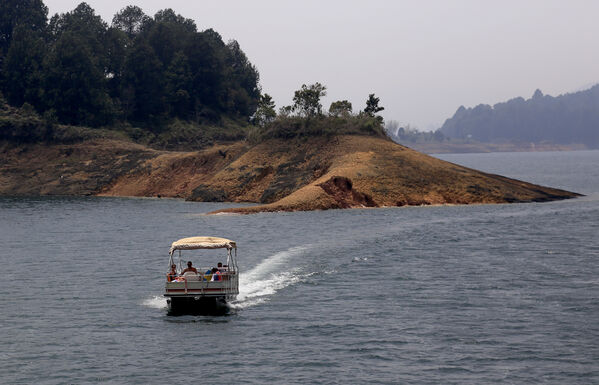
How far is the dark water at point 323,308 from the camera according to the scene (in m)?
28.2

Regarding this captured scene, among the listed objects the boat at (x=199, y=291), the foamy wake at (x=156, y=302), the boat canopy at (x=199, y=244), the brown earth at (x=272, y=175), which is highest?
the brown earth at (x=272, y=175)

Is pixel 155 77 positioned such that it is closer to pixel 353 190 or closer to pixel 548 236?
pixel 353 190

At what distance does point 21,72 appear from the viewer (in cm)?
15412

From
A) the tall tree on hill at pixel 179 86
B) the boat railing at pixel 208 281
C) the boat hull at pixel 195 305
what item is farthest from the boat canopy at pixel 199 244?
the tall tree on hill at pixel 179 86

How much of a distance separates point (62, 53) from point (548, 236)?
114m

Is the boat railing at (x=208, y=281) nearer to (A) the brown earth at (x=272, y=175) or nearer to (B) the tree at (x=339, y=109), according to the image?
(A) the brown earth at (x=272, y=175)

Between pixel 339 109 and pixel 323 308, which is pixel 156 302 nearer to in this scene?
pixel 323 308

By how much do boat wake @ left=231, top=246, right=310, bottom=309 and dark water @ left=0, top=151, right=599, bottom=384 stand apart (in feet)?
0.64

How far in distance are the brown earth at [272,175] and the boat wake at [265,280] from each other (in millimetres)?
33662

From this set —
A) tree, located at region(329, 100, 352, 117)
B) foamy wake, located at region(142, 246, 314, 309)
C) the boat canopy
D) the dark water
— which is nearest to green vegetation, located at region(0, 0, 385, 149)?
tree, located at region(329, 100, 352, 117)

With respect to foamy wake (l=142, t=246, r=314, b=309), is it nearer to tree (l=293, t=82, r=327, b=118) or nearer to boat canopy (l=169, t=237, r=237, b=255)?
boat canopy (l=169, t=237, r=237, b=255)

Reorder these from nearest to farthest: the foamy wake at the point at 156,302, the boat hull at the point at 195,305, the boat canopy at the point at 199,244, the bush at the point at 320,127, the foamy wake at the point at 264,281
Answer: the boat hull at the point at 195,305, the foamy wake at the point at 156,302, the boat canopy at the point at 199,244, the foamy wake at the point at 264,281, the bush at the point at 320,127

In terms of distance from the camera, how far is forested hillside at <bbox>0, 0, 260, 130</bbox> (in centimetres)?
14950

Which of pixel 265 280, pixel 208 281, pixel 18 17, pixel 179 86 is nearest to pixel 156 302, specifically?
pixel 208 281
